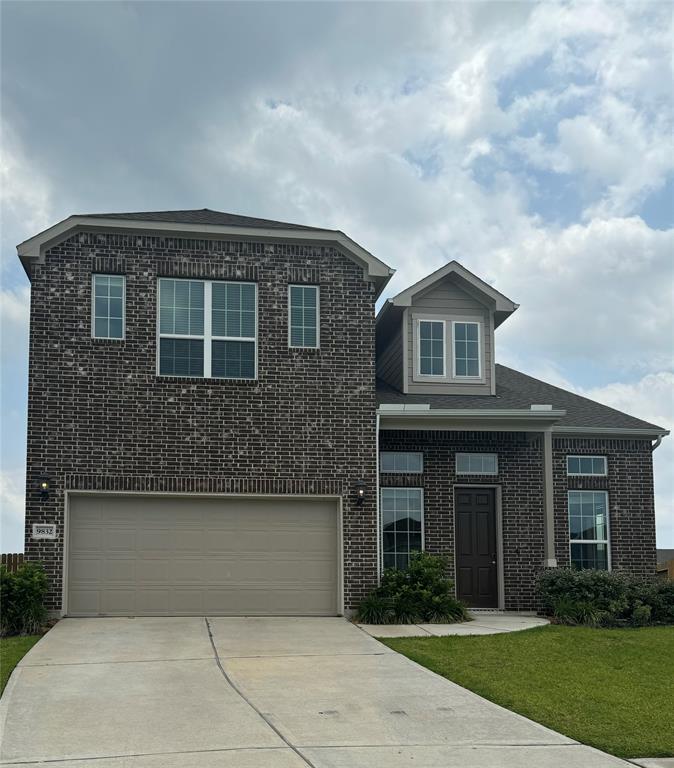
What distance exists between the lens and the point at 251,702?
1029 cm

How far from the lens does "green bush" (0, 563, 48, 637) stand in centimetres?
1494

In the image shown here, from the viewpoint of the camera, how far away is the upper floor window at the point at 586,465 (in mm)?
19609

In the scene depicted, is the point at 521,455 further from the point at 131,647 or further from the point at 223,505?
the point at 131,647

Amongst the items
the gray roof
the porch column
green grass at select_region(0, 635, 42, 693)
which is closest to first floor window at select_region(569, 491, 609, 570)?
the porch column

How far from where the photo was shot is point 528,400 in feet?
63.5

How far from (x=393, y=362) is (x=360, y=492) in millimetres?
3901

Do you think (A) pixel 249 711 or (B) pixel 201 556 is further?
(B) pixel 201 556

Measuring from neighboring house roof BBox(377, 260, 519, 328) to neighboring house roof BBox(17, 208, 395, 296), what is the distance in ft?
3.05

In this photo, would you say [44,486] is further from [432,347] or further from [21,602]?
[432,347]

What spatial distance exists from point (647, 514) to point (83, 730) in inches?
536

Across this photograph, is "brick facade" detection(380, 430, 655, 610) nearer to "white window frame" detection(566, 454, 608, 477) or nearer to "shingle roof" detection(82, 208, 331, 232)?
"white window frame" detection(566, 454, 608, 477)

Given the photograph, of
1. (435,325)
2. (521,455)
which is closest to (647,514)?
(521,455)

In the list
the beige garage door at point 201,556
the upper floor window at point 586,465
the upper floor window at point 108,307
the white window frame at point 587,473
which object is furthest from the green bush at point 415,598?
the upper floor window at point 108,307

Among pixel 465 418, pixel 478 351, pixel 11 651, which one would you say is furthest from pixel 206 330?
pixel 11 651
